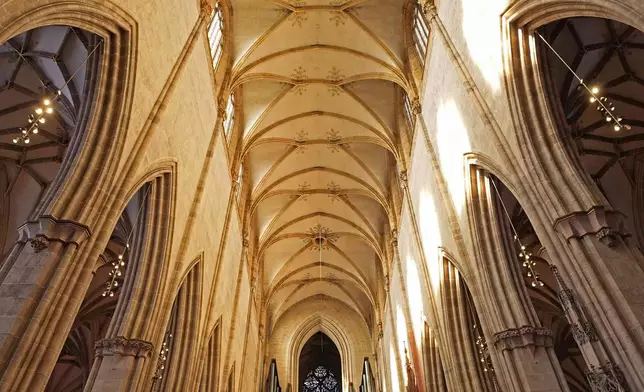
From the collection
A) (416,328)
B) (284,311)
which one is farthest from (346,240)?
(416,328)

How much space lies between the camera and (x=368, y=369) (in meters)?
25.6

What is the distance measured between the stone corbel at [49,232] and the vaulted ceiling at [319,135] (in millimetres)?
9889

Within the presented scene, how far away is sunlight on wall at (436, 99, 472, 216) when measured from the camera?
429 inches

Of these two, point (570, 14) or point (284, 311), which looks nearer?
point (570, 14)

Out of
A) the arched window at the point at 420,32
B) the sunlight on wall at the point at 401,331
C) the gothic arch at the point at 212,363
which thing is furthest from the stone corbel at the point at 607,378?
the sunlight on wall at the point at 401,331

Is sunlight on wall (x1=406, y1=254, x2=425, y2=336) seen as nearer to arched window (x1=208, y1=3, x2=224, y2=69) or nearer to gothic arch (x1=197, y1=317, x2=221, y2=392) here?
gothic arch (x1=197, y1=317, x2=221, y2=392)

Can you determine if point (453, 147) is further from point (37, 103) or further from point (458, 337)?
point (37, 103)

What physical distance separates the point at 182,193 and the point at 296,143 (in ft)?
30.7

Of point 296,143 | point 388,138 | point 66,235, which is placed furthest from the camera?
point 296,143

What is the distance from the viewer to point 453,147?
11.5 metres

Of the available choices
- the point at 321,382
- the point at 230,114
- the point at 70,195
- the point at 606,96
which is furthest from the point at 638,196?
the point at 321,382

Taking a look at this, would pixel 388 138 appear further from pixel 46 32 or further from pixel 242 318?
pixel 46 32

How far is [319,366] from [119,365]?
26007 mm

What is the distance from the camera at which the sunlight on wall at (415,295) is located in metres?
15.7
